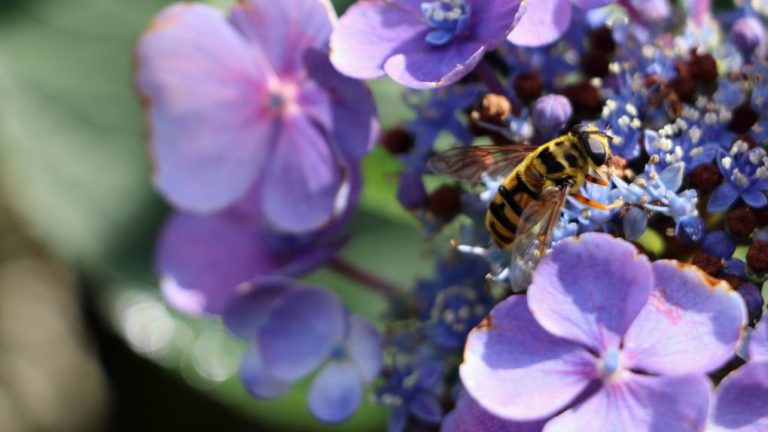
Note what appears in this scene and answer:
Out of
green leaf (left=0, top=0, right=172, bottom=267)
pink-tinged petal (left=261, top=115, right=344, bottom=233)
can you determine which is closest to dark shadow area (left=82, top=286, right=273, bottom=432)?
green leaf (left=0, top=0, right=172, bottom=267)

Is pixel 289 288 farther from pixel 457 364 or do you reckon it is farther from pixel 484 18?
Result: pixel 484 18

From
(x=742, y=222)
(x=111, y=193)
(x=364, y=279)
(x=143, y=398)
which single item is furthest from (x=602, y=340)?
(x=143, y=398)

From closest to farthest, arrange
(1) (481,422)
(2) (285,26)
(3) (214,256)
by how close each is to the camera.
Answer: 1. (1) (481,422)
2. (2) (285,26)
3. (3) (214,256)

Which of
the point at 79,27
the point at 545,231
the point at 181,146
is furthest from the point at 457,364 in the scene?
the point at 79,27

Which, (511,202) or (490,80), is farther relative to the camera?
(490,80)

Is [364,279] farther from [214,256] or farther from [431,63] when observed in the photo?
[431,63]

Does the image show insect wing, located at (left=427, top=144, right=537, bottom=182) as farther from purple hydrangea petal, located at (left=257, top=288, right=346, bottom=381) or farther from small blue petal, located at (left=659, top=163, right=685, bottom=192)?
purple hydrangea petal, located at (left=257, top=288, right=346, bottom=381)
